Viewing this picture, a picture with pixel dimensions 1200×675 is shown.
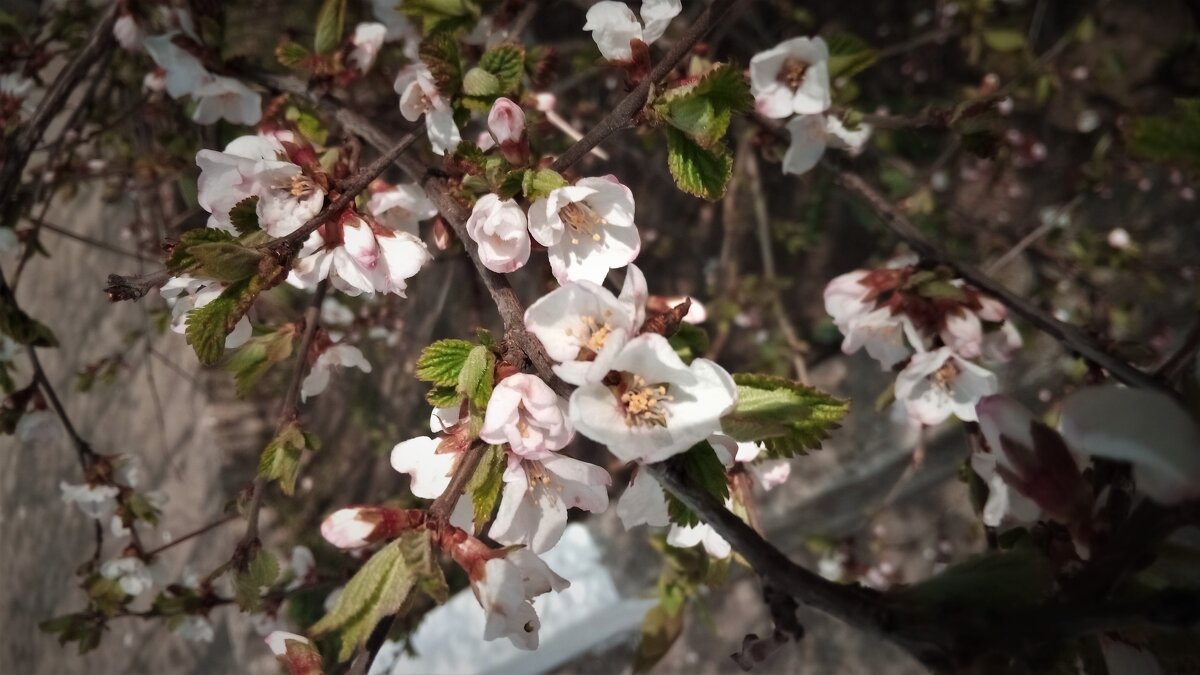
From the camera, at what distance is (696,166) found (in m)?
0.57

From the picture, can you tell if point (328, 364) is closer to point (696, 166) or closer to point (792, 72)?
point (696, 166)

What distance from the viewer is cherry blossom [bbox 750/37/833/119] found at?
2.58 feet

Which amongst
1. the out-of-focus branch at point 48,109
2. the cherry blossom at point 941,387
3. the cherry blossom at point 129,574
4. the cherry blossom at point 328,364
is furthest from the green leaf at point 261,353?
the cherry blossom at point 941,387

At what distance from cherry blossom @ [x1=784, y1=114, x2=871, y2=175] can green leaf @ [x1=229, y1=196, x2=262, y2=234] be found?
0.56 meters

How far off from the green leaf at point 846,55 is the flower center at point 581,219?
43 centimetres

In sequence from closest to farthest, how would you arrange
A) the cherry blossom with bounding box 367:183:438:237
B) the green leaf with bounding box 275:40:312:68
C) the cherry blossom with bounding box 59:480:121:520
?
1. the cherry blossom with bounding box 367:183:438:237
2. the green leaf with bounding box 275:40:312:68
3. the cherry blossom with bounding box 59:480:121:520

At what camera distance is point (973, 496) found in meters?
0.75

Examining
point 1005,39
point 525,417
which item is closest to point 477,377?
point 525,417

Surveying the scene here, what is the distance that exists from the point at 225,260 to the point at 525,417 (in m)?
0.22

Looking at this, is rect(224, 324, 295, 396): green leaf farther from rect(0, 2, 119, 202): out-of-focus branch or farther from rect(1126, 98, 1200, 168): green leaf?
rect(1126, 98, 1200, 168): green leaf

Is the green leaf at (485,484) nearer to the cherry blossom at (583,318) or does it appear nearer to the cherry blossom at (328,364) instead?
the cherry blossom at (583,318)

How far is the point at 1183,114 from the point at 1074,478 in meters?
0.22

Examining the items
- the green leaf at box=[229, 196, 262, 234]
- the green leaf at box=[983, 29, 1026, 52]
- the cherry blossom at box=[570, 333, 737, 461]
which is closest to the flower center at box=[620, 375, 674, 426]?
the cherry blossom at box=[570, 333, 737, 461]

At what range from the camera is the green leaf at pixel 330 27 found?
0.79 m
